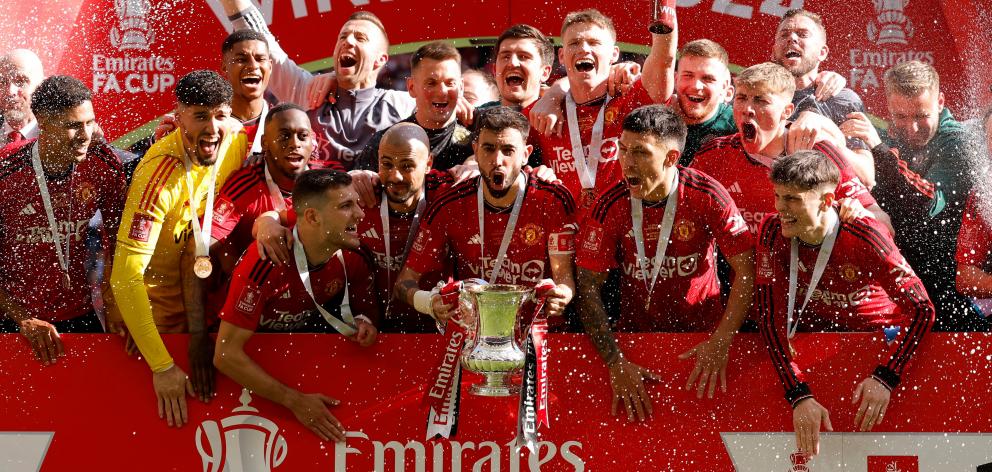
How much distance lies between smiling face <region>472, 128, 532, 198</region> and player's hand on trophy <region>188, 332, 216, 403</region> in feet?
4.30

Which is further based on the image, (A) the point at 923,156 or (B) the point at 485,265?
(A) the point at 923,156

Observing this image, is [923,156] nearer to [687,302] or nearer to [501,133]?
[687,302]

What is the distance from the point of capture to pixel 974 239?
204 inches

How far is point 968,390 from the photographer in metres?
3.94

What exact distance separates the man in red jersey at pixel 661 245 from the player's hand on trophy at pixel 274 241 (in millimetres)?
1153

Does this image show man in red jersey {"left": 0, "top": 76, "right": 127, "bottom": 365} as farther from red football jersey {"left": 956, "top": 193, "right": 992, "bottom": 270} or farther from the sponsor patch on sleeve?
red football jersey {"left": 956, "top": 193, "right": 992, "bottom": 270}

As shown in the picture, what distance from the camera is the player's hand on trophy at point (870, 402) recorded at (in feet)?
12.8

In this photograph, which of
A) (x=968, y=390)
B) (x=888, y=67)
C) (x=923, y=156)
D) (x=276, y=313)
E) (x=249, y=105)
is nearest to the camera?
(x=968, y=390)

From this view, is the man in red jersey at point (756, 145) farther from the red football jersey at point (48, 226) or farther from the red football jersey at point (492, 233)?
the red football jersey at point (48, 226)

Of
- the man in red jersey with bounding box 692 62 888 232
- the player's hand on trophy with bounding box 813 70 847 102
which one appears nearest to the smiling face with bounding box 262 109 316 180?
the man in red jersey with bounding box 692 62 888 232

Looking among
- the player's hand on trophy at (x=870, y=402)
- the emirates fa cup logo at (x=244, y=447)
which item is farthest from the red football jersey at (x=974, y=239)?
the emirates fa cup logo at (x=244, y=447)

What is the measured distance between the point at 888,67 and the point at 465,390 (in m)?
3.48

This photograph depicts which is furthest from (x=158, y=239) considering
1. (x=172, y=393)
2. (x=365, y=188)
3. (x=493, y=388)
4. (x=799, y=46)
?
(x=799, y=46)

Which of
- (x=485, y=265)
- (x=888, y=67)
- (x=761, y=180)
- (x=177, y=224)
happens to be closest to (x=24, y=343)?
(x=177, y=224)
